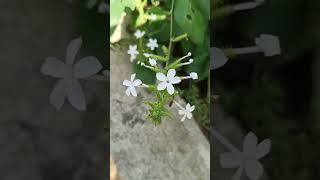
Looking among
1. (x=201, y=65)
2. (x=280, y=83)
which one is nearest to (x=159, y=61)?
(x=201, y=65)

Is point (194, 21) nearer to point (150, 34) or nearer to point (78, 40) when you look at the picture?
point (150, 34)

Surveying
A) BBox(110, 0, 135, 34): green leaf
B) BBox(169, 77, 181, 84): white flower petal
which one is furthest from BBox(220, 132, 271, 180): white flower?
BBox(110, 0, 135, 34): green leaf

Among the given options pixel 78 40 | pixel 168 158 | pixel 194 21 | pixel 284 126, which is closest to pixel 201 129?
pixel 168 158

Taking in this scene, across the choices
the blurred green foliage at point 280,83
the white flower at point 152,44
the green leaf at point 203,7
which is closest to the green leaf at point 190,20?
the green leaf at point 203,7

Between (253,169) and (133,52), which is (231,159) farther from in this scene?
(133,52)

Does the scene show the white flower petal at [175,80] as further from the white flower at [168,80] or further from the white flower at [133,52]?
the white flower at [133,52]

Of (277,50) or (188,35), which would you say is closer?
(277,50)
